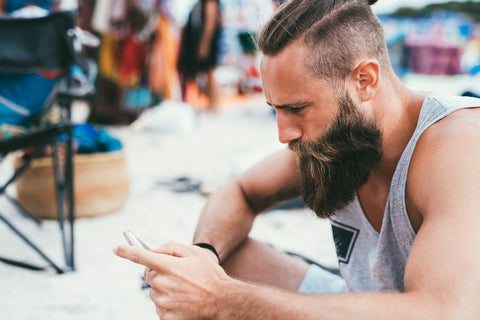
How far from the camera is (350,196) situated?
4.13ft

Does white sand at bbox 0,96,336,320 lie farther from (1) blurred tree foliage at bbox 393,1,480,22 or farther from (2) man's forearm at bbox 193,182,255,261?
(1) blurred tree foliage at bbox 393,1,480,22

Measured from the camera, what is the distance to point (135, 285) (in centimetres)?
201

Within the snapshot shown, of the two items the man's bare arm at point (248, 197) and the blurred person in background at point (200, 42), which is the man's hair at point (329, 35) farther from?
the blurred person in background at point (200, 42)

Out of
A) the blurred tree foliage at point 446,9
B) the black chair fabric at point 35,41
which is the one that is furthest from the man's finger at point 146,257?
the blurred tree foliage at point 446,9

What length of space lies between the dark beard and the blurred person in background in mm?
5715

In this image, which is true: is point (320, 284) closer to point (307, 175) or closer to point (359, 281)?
point (359, 281)

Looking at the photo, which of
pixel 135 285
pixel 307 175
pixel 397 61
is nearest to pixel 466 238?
pixel 307 175

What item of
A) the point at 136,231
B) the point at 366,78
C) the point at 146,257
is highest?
the point at 366,78

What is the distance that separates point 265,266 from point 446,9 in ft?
79.1

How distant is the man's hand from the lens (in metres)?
0.94

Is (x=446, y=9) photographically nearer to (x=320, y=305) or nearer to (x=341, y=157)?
(x=341, y=157)

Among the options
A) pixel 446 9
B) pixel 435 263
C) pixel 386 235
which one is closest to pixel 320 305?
pixel 435 263

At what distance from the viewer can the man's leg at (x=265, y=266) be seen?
143 cm

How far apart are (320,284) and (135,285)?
3.12ft
